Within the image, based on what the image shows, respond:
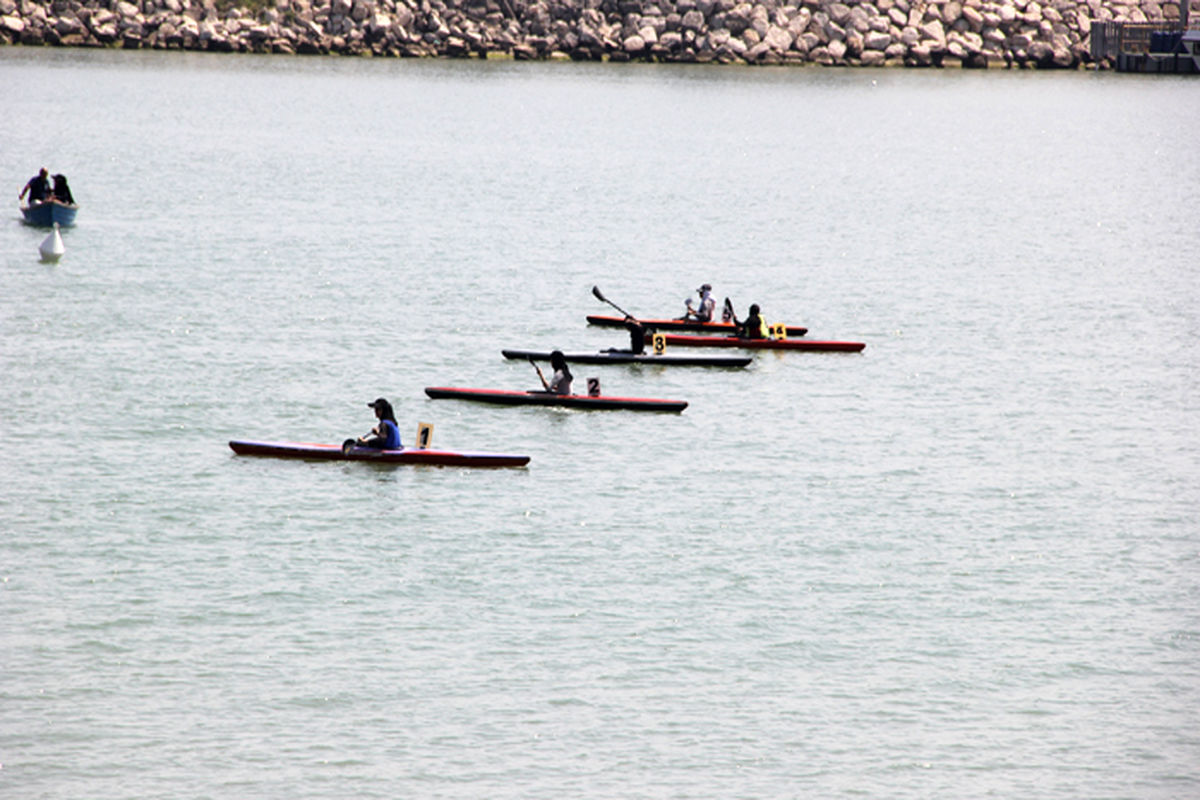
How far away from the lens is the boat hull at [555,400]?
37312mm

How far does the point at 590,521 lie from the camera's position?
30.3m

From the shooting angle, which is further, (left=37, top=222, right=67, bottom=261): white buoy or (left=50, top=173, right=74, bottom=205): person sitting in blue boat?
(left=50, top=173, right=74, bottom=205): person sitting in blue boat

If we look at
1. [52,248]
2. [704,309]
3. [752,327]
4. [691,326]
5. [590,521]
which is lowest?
[590,521]

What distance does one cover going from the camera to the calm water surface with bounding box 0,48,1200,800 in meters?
21.9

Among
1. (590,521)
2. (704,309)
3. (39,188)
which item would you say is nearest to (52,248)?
(39,188)

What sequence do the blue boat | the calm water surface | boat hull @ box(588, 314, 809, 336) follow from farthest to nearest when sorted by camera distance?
1. the blue boat
2. boat hull @ box(588, 314, 809, 336)
3. the calm water surface

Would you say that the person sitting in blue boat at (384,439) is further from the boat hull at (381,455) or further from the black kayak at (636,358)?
the black kayak at (636,358)

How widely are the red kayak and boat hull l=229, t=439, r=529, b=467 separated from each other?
477 inches

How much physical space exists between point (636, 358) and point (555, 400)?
4.79 m

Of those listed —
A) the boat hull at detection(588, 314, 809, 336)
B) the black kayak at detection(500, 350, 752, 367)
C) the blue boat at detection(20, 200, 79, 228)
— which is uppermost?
the blue boat at detection(20, 200, 79, 228)

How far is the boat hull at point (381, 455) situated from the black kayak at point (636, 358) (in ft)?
28.7

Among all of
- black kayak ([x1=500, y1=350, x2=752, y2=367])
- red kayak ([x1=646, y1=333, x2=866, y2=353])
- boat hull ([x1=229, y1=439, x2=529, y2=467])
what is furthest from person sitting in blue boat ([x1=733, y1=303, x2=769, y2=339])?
boat hull ([x1=229, y1=439, x2=529, y2=467])

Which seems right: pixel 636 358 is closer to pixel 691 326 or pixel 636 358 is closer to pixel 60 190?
pixel 691 326

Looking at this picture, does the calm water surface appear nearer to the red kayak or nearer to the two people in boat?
the red kayak
